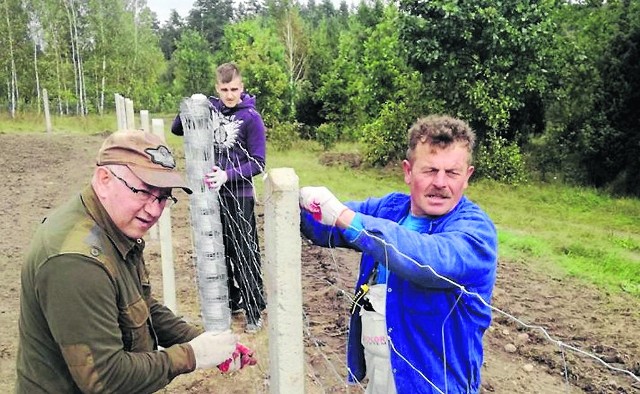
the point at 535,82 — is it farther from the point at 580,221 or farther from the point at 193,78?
the point at 193,78

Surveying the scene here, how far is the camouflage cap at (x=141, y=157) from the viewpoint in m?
1.72

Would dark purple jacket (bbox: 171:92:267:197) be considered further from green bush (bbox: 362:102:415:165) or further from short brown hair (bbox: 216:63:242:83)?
green bush (bbox: 362:102:415:165)

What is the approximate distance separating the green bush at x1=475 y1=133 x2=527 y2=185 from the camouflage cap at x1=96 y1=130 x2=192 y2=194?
11075 millimetres

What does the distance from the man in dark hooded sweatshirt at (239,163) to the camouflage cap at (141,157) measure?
216 centimetres

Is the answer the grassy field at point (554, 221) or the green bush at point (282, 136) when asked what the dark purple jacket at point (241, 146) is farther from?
the green bush at point (282, 136)

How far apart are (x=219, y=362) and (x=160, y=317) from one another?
0.36 metres

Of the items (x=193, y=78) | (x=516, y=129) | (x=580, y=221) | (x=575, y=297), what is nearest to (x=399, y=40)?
(x=516, y=129)

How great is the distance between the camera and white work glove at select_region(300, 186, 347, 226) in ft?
5.59

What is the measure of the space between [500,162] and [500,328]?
7.57 metres

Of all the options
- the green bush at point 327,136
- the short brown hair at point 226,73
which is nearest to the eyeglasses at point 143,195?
the short brown hair at point 226,73

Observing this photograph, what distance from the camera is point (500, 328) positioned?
16.9 ft

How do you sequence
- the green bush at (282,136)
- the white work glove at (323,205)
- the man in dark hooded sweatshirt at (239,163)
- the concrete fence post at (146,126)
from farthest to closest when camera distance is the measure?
the green bush at (282,136) → the concrete fence post at (146,126) → the man in dark hooded sweatshirt at (239,163) → the white work glove at (323,205)

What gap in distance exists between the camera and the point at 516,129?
13297 mm

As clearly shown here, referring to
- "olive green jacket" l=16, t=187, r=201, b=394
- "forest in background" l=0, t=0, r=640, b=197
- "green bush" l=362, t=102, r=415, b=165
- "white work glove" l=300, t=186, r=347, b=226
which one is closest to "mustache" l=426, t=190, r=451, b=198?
"white work glove" l=300, t=186, r=347, b=226
